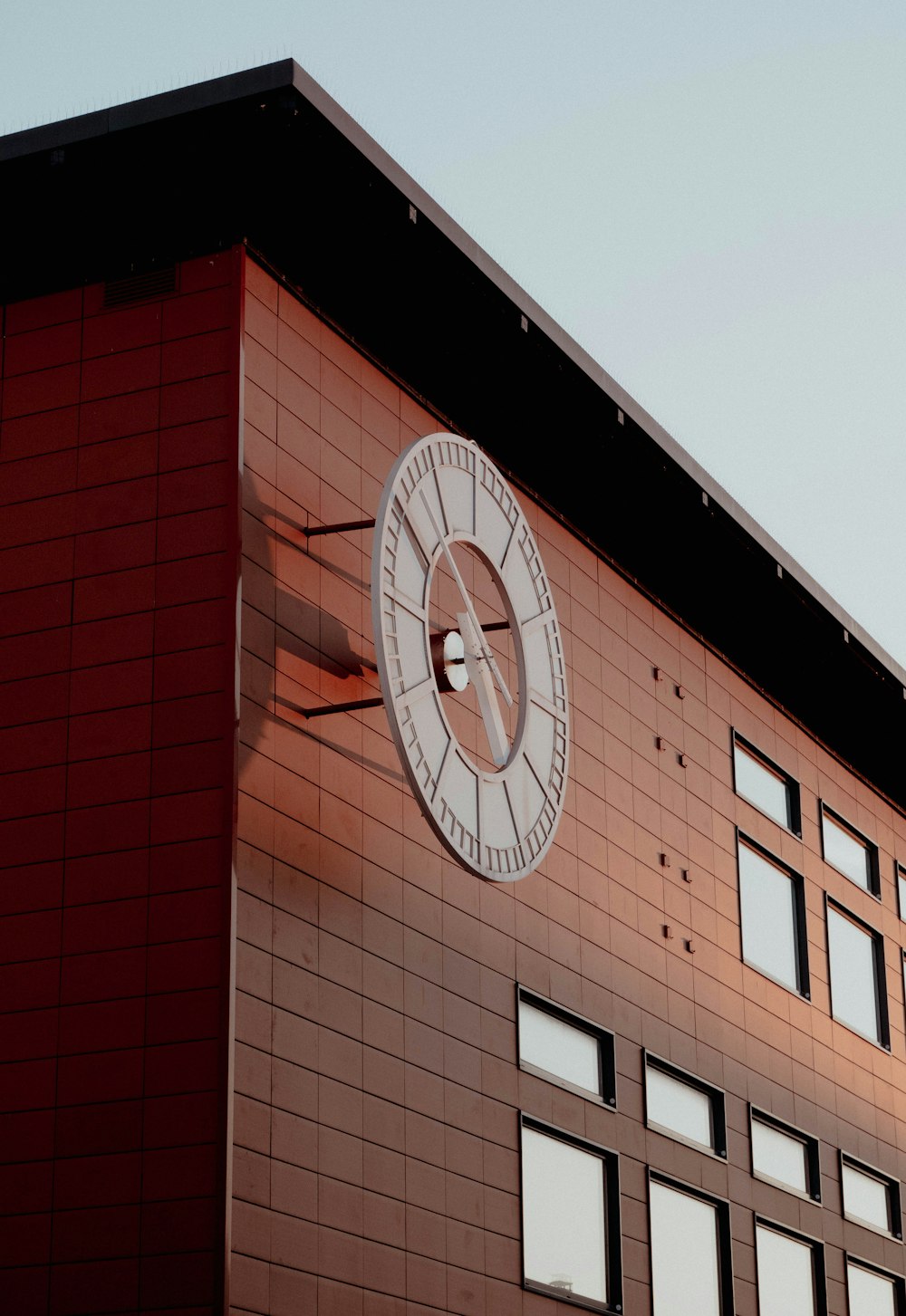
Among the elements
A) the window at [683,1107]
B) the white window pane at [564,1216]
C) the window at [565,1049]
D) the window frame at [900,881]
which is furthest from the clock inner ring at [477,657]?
the window frame at [900,881]

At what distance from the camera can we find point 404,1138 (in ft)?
66.8

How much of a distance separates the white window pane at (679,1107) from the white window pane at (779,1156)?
1.35 meters

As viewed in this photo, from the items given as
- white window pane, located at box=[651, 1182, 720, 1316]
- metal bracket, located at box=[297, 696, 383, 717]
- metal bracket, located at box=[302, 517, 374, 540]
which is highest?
metal bracket, located at box=[302, 517, 374, 540]

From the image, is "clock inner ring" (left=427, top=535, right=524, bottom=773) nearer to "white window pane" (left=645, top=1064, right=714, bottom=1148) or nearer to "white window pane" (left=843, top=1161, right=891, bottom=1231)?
"white window pane" (left=645, top=1064, right=714, bottom=1148)

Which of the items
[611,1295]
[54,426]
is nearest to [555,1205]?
[611,1295]

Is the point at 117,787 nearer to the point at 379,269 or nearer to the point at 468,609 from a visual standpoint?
the point at 468,609

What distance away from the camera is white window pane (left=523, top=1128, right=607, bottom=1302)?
886 inches

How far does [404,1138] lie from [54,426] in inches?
308

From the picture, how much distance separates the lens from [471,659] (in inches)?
835

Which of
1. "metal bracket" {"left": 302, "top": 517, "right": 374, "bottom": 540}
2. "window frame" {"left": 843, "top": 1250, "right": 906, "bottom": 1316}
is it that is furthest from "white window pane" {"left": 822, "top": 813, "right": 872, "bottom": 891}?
"metal bracket" {"left": 302, "top": 517, "right": 374, "bottom": 540}

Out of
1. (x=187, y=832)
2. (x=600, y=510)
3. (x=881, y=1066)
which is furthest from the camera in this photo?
(x=881, y=1066)

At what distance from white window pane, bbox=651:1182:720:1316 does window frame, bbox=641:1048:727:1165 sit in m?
0.64

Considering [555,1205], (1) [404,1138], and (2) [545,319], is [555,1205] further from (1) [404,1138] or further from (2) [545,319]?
(2) [545,319]

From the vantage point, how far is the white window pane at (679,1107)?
25.8 meters
